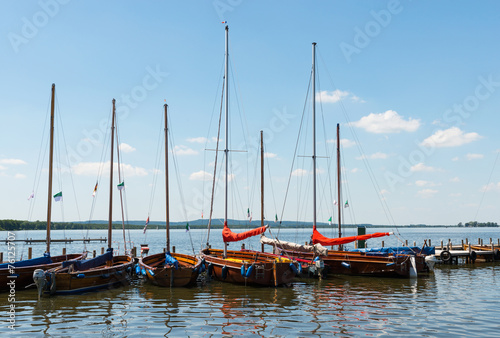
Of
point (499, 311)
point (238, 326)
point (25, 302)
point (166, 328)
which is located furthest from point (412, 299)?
point (25, 302)

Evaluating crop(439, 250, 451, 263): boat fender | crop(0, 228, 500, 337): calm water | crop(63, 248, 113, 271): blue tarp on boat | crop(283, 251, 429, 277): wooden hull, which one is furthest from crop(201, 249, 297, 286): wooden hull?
crop(439, 250, 451, 263): boat fender

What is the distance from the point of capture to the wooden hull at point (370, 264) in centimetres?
2759

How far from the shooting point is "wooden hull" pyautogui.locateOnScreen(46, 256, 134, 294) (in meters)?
20.5

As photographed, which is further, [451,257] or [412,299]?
[451,257]

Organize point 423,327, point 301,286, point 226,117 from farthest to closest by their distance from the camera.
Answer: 1. point 226,117
2. point 301,286
3. point 423,327

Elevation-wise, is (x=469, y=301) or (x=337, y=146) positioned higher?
(x=337, y=146)

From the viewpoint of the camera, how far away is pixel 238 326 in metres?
15.0

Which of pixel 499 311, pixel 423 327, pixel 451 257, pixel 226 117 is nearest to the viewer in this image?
pixel 423 327

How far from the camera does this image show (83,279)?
2134 cm

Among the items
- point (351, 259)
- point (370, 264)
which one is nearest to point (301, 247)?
point (351, 259)

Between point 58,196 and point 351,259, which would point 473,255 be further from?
point 58,196

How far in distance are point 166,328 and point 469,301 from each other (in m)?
14.0

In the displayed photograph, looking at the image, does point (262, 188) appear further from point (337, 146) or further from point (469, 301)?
point (469, 301)

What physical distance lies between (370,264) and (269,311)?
13233 mm
